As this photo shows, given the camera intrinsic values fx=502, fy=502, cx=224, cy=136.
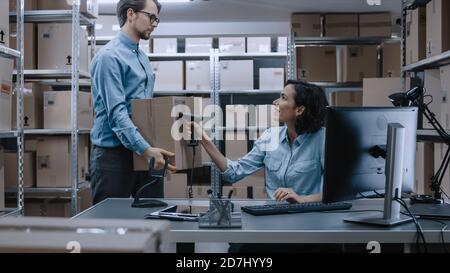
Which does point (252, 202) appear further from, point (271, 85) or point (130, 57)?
point (271, 85)

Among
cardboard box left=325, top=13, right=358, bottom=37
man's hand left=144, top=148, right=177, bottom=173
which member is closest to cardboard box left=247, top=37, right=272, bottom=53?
cardboard box left=325, top=13, right=358, bottom=37

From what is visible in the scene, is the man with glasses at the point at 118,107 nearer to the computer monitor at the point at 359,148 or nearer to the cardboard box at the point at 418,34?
the computer monitor at the point at 359,148

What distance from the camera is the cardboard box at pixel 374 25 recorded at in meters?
4.36

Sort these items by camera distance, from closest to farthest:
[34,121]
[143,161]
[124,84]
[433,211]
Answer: [433,211] → [143,161] → [124,84] → [34,121]

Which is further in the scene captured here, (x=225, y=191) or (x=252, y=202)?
(x=225, y=191)

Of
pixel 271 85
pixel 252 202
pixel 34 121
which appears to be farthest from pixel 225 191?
pixel 252 202

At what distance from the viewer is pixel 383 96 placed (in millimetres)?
3781

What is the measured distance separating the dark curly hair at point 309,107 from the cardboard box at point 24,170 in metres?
2.12

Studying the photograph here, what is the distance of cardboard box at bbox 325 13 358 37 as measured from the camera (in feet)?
14.4

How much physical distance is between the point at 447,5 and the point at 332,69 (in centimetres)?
166

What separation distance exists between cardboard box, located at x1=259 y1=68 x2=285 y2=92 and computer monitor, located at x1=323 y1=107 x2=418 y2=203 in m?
3.22

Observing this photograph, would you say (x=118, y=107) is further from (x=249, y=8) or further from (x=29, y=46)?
(x=249, y=8)

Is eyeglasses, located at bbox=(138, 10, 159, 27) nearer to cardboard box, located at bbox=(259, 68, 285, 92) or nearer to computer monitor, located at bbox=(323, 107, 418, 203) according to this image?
computer monitor, located at bbox=(323, 107, 418, 203)

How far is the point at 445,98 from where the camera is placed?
8.89 ft
